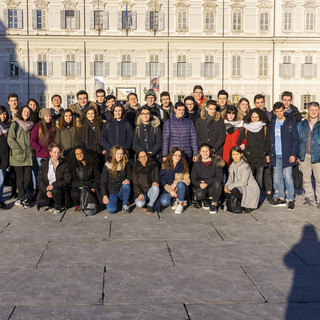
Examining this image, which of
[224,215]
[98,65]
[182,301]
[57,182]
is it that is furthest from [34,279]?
[98,65]

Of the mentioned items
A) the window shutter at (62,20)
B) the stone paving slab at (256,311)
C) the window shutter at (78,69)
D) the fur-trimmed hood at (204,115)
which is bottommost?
the stone paving slab at (256,311)

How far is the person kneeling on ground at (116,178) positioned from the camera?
23.2 feet

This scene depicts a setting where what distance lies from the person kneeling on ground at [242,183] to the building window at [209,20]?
90.4 ft

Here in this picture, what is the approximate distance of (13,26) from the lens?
3228cm

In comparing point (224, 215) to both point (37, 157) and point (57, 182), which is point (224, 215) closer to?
point (57, 182)

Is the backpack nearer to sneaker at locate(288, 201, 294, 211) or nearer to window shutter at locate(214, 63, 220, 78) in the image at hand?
sneaker at locate(288, 201, 294, 211)

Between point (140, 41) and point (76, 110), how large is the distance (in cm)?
2577

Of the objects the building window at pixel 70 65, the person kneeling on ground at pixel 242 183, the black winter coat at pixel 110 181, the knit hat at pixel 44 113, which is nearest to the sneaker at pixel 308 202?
the person kneeling on ground at pixel 242 183

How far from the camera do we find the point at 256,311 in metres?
3.42

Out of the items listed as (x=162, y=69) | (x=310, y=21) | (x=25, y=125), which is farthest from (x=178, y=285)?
(x=310, y=21)

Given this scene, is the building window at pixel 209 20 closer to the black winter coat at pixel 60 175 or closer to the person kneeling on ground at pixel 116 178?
the person kneeling on ground at pixel 116 178

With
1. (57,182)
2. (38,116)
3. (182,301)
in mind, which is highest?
(38,116)

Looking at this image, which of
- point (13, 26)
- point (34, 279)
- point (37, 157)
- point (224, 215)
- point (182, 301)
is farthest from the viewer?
point (13, 26)

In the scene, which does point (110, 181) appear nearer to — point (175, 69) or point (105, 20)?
point (175, 69)
